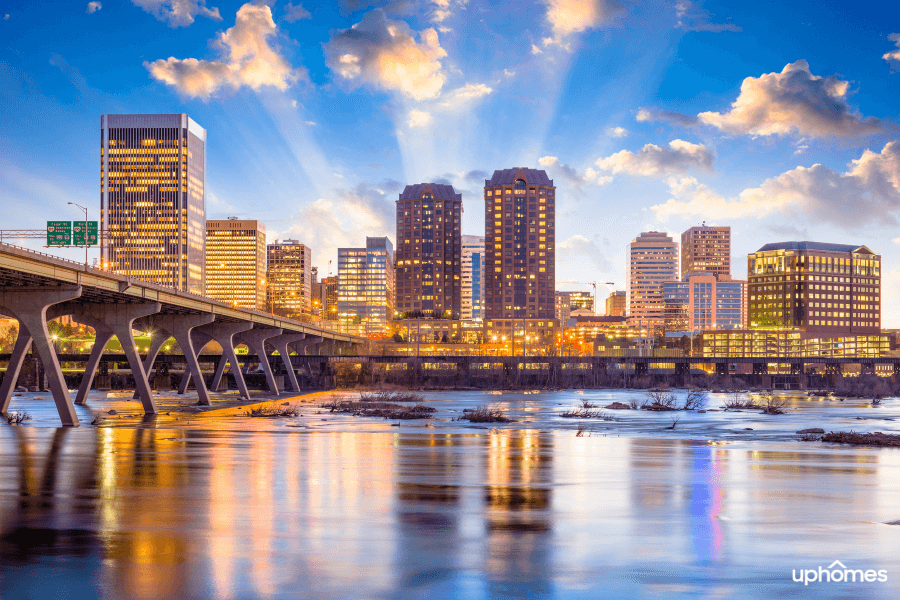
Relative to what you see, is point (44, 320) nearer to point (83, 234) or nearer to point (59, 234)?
point (83, 234)

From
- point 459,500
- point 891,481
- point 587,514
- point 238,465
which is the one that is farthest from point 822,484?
point 238,465

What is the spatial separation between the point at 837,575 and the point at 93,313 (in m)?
60.3

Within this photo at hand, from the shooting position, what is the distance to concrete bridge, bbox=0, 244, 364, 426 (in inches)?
1791

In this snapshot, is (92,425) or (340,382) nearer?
(92,425)

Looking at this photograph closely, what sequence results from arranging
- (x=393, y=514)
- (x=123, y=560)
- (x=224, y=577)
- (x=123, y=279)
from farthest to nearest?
(x=123, y=279) < (x=393, y=514) < (x=123, y=560) < (x=224, y=577)

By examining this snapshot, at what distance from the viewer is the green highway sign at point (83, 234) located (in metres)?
56.4

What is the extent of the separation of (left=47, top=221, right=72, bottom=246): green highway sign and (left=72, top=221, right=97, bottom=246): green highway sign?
0.52 m

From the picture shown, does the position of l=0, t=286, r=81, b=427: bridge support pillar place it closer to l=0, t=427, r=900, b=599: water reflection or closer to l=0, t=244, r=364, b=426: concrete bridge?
l=0, t=244, r=364, b=426: concrete bridge

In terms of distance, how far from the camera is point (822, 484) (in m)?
23.6

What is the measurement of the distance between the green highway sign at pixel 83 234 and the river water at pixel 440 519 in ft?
79.9

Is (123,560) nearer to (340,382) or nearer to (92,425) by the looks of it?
(92,425)

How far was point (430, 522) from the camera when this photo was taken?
1731cm

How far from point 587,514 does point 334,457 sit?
1416 centimetres

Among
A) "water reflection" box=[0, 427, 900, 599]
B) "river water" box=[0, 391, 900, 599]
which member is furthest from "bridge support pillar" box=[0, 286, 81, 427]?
"water reflection" box=[0, 427, 900, 599]
